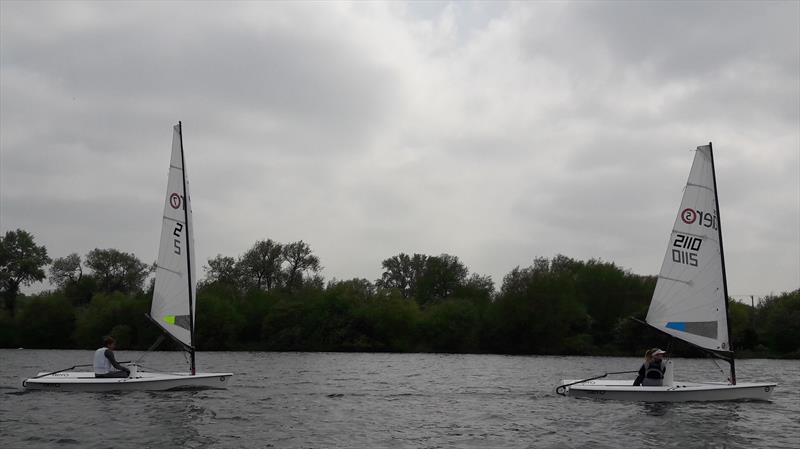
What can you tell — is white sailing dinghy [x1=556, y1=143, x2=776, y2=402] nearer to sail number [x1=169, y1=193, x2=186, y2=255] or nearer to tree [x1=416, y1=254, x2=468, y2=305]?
sail number [x1=169, y1=193, x2=186, y2=255]

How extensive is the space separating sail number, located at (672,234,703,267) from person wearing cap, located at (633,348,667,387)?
3.62m

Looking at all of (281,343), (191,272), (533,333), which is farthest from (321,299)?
(191,272)

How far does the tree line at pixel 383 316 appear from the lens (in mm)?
74688

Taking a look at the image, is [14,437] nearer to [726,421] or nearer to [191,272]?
[191,272]

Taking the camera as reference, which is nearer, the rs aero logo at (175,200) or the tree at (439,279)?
the rs aero logo at (175,200)

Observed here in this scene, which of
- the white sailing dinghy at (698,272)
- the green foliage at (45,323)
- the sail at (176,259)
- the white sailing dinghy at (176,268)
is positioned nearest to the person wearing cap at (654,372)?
the white sailing dinghy at (698,272)

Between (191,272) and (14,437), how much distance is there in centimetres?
1088

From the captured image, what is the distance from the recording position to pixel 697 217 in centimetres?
2731

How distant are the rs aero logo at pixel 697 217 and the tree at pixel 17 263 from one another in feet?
281

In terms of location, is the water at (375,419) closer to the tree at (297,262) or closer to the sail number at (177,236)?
the sail number at (177,236)

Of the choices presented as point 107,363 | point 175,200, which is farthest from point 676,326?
point 107,363

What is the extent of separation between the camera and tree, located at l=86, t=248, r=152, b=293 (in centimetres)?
10238

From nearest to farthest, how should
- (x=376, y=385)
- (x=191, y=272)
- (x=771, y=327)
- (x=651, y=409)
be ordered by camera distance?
(x=651, y=409)
(x=191, y=272)
(x=376, y=385)
(x=771, y=327)

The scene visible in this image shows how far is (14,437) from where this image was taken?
18.5 m
